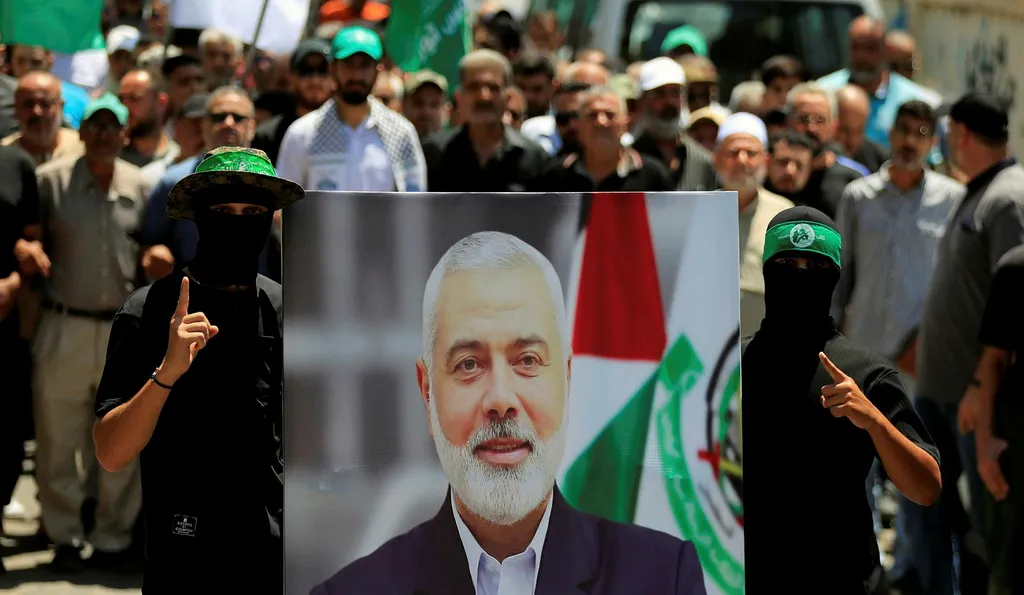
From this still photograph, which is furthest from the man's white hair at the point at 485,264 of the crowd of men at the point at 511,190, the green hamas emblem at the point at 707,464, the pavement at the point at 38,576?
the pavement at the point at 38,576

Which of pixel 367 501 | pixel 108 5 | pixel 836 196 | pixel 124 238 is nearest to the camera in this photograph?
pixel 367 501

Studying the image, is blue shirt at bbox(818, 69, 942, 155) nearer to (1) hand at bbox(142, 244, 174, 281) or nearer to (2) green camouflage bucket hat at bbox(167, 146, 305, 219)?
(1) hand at bbox(142, 244, 174, 281)

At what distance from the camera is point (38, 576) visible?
7.56m

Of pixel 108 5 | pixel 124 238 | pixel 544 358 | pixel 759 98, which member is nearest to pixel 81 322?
pixel 124 238

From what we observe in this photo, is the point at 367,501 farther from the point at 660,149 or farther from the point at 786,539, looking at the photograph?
the point at 660,149

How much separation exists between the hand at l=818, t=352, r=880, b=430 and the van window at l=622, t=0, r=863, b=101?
9.42 metres

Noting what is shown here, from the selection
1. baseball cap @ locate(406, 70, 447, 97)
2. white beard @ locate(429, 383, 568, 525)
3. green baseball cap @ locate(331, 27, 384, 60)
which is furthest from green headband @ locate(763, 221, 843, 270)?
baseball cap @ locate(406, 70, 447, 97)

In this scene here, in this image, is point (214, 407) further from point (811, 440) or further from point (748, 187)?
point (748, 187)

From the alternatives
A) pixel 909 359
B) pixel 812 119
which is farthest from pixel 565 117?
pixel 909 359

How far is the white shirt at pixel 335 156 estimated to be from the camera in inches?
293

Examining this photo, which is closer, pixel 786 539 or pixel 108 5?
pixel 786 539

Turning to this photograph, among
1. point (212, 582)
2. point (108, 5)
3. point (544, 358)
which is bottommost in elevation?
point (212, 582)

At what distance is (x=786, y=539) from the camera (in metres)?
4.09

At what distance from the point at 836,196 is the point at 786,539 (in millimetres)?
4729
